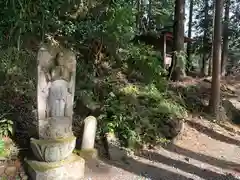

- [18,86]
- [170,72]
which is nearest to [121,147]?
[18,86]

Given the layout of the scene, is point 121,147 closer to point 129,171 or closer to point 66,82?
point 129,171

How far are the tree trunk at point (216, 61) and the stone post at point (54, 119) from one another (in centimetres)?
572

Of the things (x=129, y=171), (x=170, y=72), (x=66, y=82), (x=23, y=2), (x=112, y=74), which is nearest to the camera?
(x=23, y=2)

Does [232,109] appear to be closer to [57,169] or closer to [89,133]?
[89,133]

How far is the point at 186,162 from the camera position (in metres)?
6.84

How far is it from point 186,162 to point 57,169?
3.15m

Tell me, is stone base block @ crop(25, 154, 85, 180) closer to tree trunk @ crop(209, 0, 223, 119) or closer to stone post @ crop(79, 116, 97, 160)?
stone post @ crop(79, 116, 97, 160)

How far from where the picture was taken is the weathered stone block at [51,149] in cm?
512

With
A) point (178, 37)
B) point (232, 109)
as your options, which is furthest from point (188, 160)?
point (178, 37)

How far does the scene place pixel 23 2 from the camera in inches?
185

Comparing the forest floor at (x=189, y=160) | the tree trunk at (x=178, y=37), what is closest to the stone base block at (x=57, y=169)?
the forest floor at (x=189, y=160)

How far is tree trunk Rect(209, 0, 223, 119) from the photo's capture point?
931 cm

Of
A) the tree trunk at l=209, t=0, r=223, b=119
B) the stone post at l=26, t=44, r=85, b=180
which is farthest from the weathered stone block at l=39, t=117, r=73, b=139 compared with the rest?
the tree trunk at l=209, t=0, r=223, b=119

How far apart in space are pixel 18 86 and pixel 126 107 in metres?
2.88
